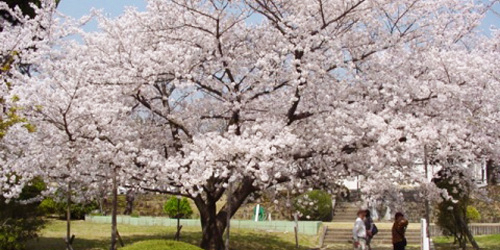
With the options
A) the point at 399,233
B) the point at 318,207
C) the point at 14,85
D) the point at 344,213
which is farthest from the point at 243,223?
the point at 14,85

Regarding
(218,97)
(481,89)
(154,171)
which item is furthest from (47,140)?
(481,89)

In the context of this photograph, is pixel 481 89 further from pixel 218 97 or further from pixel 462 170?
pixel 218 97

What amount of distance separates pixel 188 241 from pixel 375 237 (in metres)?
8.02

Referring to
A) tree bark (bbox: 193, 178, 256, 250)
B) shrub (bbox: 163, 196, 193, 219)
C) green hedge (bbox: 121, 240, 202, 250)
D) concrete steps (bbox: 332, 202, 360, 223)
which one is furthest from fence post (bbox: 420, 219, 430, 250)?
concrete steps (bbox: 332, 202, 360, 223)

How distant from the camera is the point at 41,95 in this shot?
12.0 meters

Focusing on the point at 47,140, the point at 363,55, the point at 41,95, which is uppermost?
the point at 363,55

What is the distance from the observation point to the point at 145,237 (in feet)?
65.1

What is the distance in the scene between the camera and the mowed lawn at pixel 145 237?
18.2 m

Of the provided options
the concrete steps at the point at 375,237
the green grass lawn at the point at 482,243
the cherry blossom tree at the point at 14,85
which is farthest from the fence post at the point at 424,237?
the concrete steps at the point at 375,237

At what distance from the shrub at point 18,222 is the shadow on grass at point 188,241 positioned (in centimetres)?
78

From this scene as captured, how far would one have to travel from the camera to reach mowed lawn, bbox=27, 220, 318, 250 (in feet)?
59.6

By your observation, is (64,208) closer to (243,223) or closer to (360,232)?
(243,223)

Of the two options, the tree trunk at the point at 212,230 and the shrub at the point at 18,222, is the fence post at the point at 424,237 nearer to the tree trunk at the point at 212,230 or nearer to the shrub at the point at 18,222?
the tree trunk at the point at 212,230

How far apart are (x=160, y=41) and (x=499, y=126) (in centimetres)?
815
